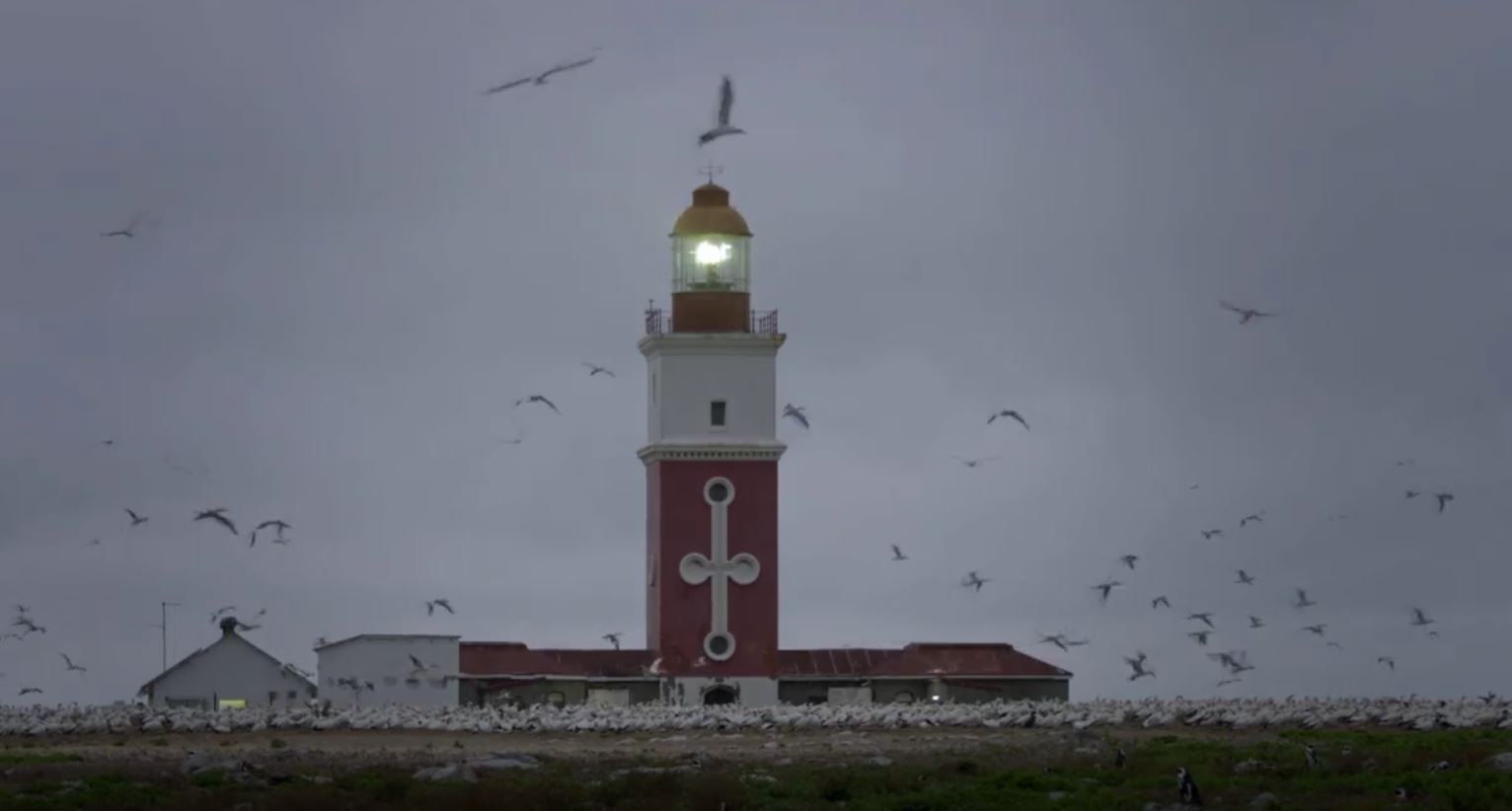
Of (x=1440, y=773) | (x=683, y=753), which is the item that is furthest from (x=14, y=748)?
(x=1440, y=773)

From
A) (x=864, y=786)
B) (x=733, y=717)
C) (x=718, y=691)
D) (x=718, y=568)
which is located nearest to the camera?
(x=864, y=786)

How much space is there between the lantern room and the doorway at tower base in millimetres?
7630

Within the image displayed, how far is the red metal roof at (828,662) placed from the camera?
8106cm

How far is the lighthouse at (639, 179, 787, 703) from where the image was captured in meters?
80.1

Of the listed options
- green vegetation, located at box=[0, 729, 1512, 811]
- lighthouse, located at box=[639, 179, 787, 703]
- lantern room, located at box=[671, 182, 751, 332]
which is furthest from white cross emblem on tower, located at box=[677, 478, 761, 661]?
green vegetation, located at box=[0, 729, 1512, 811]

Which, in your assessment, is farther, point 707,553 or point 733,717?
point 707,553

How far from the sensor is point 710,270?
268ft

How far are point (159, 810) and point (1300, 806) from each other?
14729mm

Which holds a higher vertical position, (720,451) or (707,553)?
(720,451)

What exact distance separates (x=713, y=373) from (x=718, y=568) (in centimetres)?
421

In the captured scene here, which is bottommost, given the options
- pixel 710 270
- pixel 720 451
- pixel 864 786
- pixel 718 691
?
pixel 864 786

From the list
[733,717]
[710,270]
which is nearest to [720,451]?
[710,270]

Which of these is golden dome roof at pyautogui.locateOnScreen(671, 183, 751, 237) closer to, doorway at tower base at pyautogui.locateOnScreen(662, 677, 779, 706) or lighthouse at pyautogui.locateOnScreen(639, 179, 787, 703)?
lighthouse at pyautogui.locateOnScreen(639, 179, 787, 703)

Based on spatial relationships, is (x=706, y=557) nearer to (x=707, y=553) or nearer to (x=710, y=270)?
(x=707, y=553)
